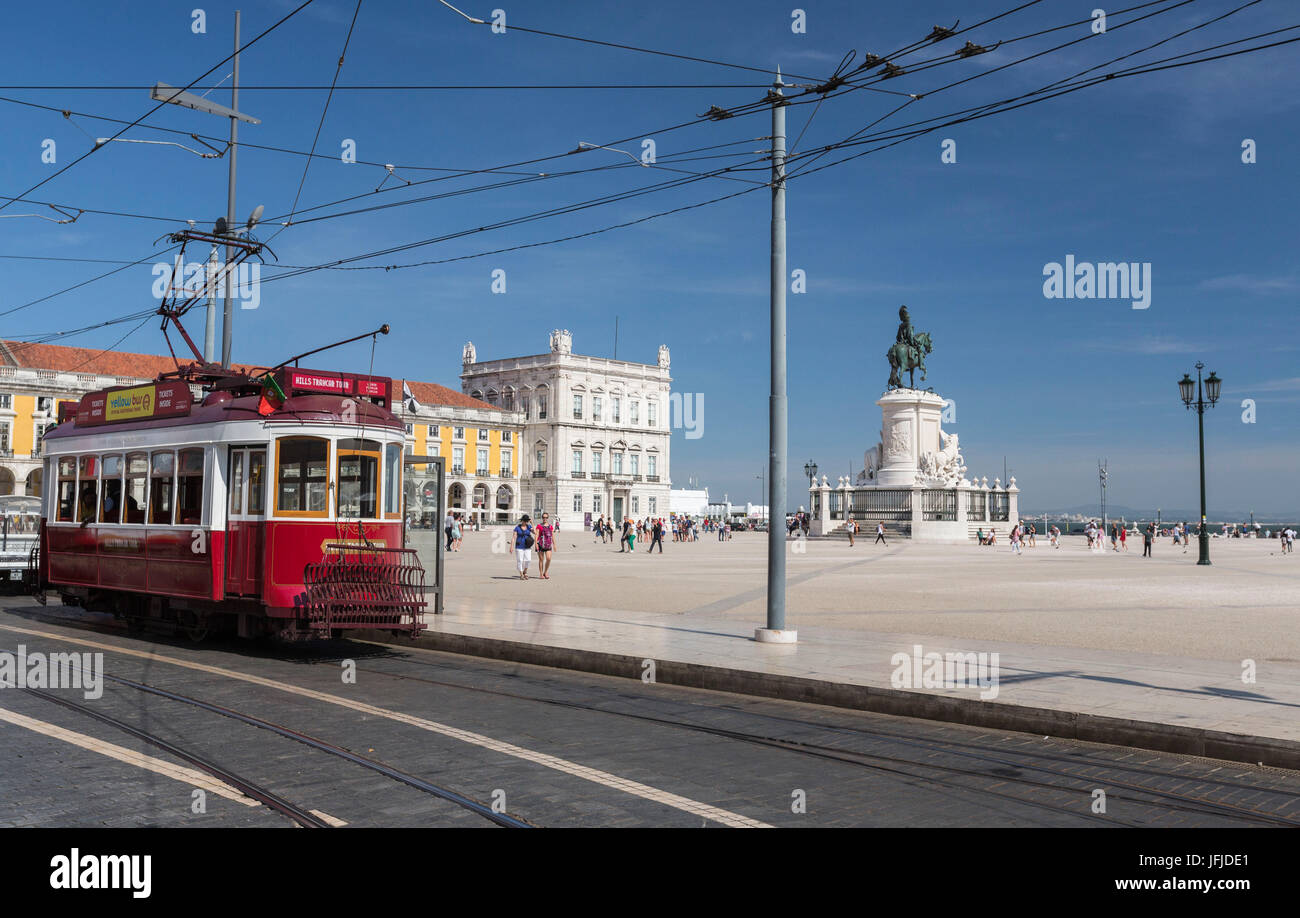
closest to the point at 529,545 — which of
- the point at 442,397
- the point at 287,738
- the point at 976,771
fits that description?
the point at 287,738

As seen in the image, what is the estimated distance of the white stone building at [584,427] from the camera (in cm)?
10725

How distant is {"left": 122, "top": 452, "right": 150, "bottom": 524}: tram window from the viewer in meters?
14.4

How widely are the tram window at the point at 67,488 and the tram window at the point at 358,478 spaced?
18.6ft

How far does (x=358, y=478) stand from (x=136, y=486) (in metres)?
3.72

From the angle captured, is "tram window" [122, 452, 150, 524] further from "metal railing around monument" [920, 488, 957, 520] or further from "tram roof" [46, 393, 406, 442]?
"metal railing around monument" [920, 488, 957, 520]

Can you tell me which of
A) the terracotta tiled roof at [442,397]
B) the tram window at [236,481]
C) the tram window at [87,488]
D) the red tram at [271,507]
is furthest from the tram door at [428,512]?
the terracotta tiled roof at [442,397]

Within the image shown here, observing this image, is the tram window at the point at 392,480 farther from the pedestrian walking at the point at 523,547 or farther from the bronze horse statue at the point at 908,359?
the bronze horse statue at the point at 908,359

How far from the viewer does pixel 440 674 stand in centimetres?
1181

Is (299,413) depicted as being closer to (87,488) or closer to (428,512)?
(428,512)

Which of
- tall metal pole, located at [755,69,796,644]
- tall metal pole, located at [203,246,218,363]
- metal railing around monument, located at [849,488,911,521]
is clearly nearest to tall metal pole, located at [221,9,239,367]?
tall metal pole, located at [203,246,218,363]

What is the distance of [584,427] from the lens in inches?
4277

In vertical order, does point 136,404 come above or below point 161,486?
above
